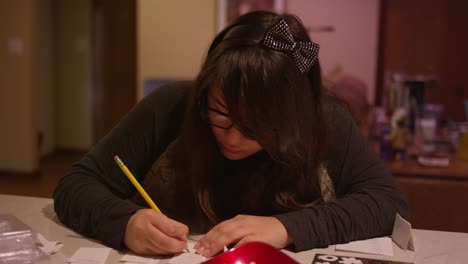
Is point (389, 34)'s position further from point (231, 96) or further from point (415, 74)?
point (231, 96)

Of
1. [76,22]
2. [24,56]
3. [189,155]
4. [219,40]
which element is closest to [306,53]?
[219,40]

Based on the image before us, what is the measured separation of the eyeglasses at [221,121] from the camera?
3.60 ft

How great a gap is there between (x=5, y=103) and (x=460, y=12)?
11.3 feet

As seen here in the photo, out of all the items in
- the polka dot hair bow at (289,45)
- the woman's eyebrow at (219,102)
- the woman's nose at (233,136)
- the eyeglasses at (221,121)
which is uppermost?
the polka dot hair bow at (289,45)

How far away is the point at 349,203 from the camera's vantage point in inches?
46.5

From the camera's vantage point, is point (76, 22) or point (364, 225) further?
point (76, 22)

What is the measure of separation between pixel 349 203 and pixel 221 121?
1.04ft

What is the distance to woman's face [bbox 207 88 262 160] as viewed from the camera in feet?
3.65

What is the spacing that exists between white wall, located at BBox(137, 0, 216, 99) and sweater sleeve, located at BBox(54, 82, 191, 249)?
2.00 metres

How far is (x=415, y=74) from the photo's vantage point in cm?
387

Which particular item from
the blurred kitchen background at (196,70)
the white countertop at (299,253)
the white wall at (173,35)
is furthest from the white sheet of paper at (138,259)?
the white wall at (173,35)

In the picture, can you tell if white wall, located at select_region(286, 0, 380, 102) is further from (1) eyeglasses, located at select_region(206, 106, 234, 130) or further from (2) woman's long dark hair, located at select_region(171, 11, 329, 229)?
(1) eyeglasses, located at select_region(206, 106, 234, 130)

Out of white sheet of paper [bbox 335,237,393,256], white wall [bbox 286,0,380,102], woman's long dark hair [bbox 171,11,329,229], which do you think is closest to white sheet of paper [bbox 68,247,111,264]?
woman's long dark hair [bbox 171,11,329,229]

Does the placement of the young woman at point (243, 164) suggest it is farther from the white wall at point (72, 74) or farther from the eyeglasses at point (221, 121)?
the white wall at point (72, 74)
